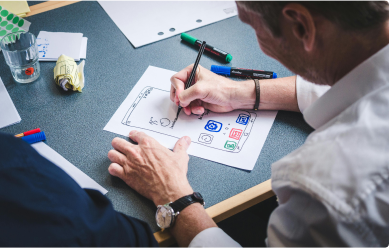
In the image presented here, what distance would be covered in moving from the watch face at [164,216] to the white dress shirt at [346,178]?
0.22 m

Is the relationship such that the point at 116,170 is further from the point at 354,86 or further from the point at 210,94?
the point at 354,86

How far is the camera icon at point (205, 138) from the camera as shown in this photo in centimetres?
85

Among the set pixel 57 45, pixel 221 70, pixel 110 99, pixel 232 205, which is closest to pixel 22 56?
pixel 57 45

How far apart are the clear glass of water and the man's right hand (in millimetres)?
463

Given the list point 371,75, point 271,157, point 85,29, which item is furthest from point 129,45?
point 371,75

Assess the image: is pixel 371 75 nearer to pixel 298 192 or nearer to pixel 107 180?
pixel 298 192

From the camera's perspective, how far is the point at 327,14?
0.54 meters

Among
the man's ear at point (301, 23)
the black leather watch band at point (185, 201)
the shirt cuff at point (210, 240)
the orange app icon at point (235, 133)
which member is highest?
the man's ear at point (301, 23)

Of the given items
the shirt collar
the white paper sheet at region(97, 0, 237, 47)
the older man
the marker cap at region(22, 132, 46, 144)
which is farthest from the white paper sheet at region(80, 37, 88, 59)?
the shirt collar

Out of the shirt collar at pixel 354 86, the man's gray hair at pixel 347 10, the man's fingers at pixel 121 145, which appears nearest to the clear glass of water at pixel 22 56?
the man's fingers at pixel 121 145

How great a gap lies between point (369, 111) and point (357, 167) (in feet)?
0.36

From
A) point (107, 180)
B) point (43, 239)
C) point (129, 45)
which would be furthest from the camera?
point (129, 45)

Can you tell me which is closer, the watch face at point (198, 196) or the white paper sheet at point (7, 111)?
the watch face at point (198, 196)

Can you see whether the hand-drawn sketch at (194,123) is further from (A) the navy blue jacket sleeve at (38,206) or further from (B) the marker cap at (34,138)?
(A) the navy blue jacket sleeve at (38,206)
